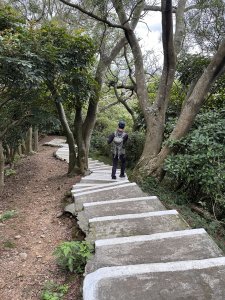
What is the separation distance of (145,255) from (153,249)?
15 centimetres

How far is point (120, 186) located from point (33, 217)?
1798mm

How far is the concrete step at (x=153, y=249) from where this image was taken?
9.36 feet

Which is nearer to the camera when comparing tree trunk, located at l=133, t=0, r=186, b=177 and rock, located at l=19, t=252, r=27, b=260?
rock, located at l=19, t=252, r=27, b=260

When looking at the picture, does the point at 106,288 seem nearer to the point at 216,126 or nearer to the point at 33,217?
the point at 33,217

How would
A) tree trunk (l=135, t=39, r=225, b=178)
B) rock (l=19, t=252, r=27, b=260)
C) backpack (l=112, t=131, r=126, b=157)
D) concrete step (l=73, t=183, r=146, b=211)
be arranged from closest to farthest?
rock (l=19, t=252, r=27, b=260), concrete step (l=73, t=183, r=146, b=211), tree trunk (l=135, t=39, r=225, b=178), backpack (l=112, t=131, r=126, b=157)

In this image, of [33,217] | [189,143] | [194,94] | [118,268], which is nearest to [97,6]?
[194,94]

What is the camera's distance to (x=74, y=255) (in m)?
3.10

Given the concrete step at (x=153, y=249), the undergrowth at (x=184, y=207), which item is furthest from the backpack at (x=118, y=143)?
the concrete step at (x=153, y=249)

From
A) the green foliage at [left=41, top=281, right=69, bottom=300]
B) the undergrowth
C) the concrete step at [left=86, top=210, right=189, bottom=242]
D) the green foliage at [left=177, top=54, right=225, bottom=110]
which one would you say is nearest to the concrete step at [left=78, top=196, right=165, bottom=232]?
the concrete step at [left=86, top=210, right=189, bottom=242]

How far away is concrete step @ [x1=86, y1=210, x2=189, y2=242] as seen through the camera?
353 cm

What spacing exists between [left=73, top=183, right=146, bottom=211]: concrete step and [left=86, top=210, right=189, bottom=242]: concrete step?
949 mm

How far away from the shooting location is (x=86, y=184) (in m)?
6.12

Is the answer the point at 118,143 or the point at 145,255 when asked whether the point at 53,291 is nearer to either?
the point at 145,255

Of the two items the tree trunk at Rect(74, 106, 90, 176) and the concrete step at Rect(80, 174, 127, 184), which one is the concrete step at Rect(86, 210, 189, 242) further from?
the tree trunk at Rect(74, 106, 90, 176)
